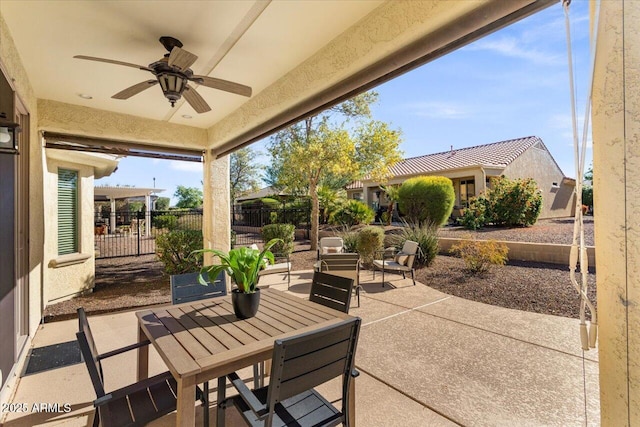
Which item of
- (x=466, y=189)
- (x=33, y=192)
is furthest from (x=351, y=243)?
(x=466, y=189)

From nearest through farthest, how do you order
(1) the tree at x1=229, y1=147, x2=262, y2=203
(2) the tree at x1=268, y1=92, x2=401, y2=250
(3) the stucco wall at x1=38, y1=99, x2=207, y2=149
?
(3) the stucco wall at x1=38, y1=99, x2=207, y2=149, (2) the tree at x1=268, y1=92, x2=401, y2=250, (1) the tree at x1=229, y1=147, x2=262, y2=203

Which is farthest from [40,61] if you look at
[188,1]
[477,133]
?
[477,133]

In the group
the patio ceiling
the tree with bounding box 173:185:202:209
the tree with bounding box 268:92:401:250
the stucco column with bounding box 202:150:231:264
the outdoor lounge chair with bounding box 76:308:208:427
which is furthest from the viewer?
the tree with bounding box 173:185:202:209

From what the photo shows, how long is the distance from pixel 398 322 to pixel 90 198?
20.5 feet

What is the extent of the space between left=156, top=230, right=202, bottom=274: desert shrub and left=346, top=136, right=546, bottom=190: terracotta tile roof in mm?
9238

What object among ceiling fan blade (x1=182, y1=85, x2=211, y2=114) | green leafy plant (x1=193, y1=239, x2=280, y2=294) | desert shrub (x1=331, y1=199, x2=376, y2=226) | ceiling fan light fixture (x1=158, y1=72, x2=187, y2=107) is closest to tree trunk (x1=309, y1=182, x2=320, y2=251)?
desert shrub (x1=331, y1=199, x2=376, y2=226)

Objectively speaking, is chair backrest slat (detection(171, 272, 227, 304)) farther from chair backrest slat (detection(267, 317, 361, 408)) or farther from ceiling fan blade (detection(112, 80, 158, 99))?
ceiling fan blade (detection(112, 80, 158, 99))

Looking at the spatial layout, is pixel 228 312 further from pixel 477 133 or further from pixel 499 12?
pixel 477 133

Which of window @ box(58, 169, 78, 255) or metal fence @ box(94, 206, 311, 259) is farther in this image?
metal fence @ box(94, 206, 311, 259)

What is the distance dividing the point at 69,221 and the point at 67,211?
0.63ft

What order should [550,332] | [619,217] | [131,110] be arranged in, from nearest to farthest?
[619,217] < [550,332] < [131,110]

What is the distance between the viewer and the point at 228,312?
2.32 metres

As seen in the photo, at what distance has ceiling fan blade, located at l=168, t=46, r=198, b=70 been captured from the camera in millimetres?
2459

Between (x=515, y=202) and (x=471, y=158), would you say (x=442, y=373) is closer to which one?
(x=515, y=202)
